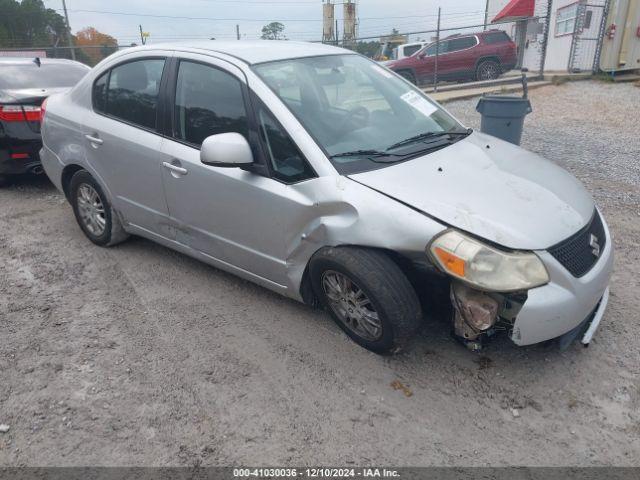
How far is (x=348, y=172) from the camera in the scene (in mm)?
2957

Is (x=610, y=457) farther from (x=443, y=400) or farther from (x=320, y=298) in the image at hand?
(x=320, y=298)

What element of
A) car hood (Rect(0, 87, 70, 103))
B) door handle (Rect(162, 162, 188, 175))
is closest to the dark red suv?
car hood (Rect(0, 87, 70, 103))

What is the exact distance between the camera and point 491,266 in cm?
254

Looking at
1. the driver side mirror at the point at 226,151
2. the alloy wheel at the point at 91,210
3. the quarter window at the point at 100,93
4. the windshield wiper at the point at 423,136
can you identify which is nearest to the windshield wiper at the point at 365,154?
the windshield wiper at the point at 423,136

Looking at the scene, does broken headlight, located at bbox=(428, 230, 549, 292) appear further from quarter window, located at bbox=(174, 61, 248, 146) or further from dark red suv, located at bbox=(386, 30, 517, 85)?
dark red suv, located at bbox=(386, 30, 517, 85)

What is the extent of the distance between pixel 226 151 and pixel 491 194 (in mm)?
1539

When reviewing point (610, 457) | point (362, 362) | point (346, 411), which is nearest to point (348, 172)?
point (362, 362)

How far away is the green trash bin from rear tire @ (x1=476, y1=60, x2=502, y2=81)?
12582mm

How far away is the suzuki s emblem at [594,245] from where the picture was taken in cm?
288

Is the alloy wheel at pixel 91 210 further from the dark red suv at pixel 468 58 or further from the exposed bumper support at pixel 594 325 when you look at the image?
the dark red suv at pixel 468 58

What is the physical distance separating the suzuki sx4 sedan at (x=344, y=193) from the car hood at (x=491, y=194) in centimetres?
1

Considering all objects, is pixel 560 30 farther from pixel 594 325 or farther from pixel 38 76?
pixel 594 325

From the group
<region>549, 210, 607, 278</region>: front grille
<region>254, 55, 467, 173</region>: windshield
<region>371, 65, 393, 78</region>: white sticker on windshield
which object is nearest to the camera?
<region>549, 210, 607, 278</region>: front grille

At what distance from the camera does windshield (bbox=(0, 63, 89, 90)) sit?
6.05 metres
